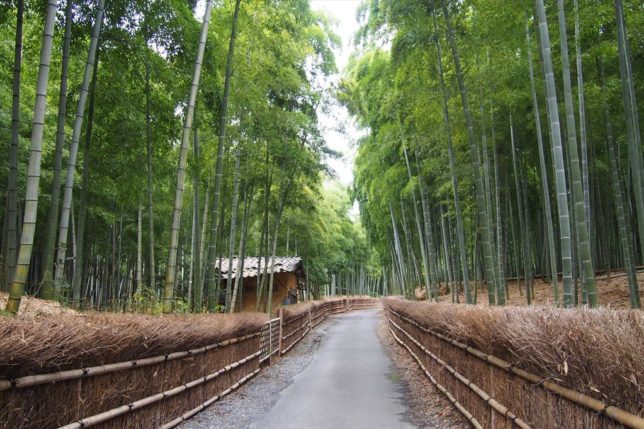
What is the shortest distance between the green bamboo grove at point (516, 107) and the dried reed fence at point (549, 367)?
1.16m

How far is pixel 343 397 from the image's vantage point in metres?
5.21

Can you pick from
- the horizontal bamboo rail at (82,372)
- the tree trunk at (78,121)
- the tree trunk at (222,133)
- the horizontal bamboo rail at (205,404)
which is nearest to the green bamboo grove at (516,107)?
the tree trunk at (222,133)

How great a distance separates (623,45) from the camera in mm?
3998

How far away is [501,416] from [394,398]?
2.40m

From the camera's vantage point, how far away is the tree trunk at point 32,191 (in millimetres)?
2750

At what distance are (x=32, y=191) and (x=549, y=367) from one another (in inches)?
114

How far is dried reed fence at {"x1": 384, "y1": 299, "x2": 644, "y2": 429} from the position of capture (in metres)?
1.62

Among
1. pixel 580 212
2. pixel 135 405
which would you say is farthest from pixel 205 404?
pixel 580 212

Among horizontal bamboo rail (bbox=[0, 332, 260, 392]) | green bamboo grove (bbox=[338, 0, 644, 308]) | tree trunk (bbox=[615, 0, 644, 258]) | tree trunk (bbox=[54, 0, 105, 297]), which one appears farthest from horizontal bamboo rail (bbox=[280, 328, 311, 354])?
tree trunk (bbox=[615, 0, 644, 258])

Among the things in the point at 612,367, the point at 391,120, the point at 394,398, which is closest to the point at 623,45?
the point at 612,367

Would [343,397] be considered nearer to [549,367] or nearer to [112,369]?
[112,369]

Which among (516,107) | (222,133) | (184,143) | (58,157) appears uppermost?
(516,107)

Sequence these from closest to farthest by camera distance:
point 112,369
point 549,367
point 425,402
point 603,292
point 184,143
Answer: point 549,367 < point 112,369 < point 184,143 < point 425,402 < point 603,292

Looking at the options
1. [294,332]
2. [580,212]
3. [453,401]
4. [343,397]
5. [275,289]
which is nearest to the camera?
[580,212]
